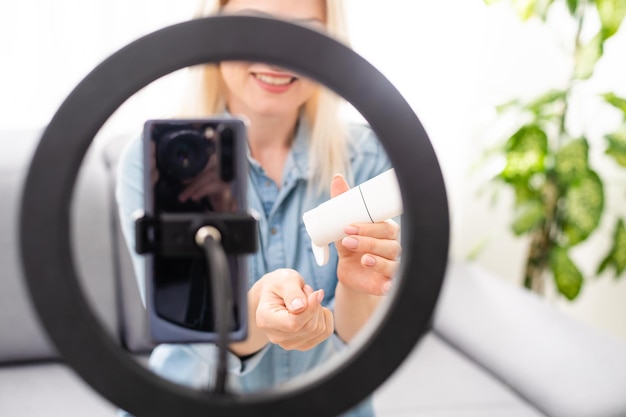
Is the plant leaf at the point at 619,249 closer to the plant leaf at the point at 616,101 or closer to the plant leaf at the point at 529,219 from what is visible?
the plant leaf at the point at 529,219

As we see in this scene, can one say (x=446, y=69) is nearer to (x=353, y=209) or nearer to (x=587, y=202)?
(x=587, y=202)

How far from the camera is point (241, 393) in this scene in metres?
0.23

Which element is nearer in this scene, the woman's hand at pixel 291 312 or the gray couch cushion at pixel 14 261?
the woman's hand at pixel 291 312

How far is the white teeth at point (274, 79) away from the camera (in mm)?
381

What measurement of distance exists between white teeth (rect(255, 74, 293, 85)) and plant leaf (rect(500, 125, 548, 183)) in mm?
1245

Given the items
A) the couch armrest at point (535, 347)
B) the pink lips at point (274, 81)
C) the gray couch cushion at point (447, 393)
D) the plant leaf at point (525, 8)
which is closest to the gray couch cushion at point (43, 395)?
the gray couch cushion at point (447, 393)

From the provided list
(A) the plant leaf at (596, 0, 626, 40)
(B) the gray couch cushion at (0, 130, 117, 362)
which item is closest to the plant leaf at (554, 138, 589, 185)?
(A) the plant leaf at (596, 0, 626, 40)

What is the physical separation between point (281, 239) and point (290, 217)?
0.17ft

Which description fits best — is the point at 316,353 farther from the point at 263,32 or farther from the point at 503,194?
the point at 503,194

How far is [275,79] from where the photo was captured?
0.39 metres

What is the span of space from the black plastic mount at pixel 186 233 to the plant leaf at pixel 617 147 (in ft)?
4.74

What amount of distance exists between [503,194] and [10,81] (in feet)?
4.29

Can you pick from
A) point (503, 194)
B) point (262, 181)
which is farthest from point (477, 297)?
point (262, 181)

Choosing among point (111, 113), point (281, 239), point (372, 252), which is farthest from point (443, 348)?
point (111, 113)
